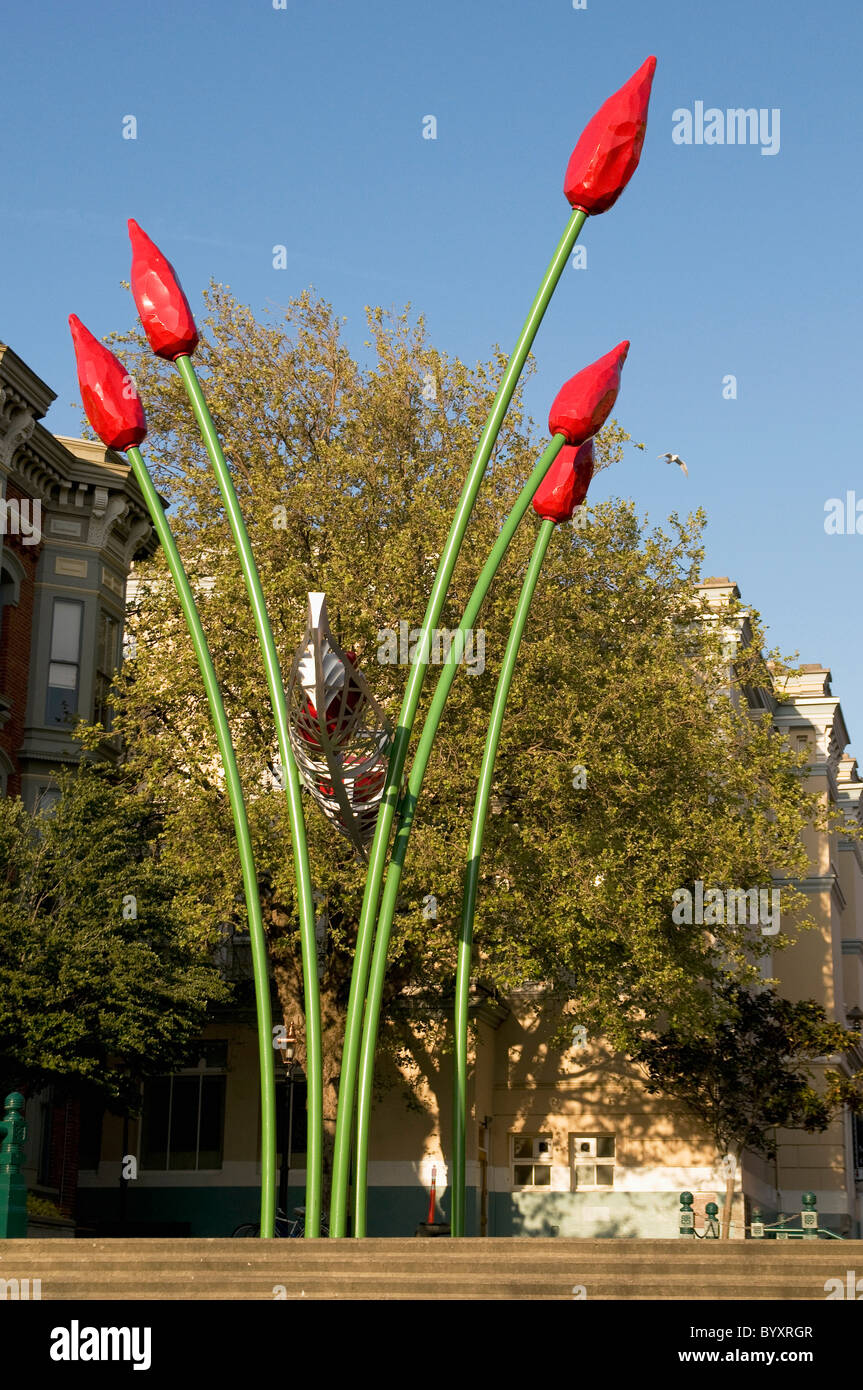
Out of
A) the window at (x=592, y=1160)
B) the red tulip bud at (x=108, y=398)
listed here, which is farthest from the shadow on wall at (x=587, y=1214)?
the red tulip bud at (x=108, y=398)

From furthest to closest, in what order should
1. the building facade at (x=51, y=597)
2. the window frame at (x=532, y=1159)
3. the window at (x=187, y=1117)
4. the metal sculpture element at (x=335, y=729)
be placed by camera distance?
the window frame at (x=532, y=1159) → the window at (x=187, y=1117) → the building facade at (x=51, y=597) → the metal sculpture element at (x=335, y=729)

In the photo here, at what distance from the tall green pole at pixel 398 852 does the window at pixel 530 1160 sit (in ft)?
66.1

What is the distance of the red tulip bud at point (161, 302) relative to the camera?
13.1 metres

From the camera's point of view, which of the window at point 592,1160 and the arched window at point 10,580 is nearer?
the arched window at point 10,580

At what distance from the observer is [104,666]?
28672 millimetres

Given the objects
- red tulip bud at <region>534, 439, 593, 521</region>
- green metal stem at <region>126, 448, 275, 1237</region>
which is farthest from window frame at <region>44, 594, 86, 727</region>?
red tulip bud at <region>534, 439, 593, 521</region>

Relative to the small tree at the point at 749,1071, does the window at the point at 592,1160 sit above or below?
below

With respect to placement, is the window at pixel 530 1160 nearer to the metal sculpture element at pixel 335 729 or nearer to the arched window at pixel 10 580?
the arched window at pixel 10 580

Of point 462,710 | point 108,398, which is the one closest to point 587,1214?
point 462,710

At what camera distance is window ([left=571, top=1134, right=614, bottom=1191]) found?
103ft

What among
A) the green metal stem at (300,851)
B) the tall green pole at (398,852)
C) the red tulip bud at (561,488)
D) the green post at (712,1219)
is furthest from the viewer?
the green post at (712,1219)

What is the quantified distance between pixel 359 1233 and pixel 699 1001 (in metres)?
13.0
